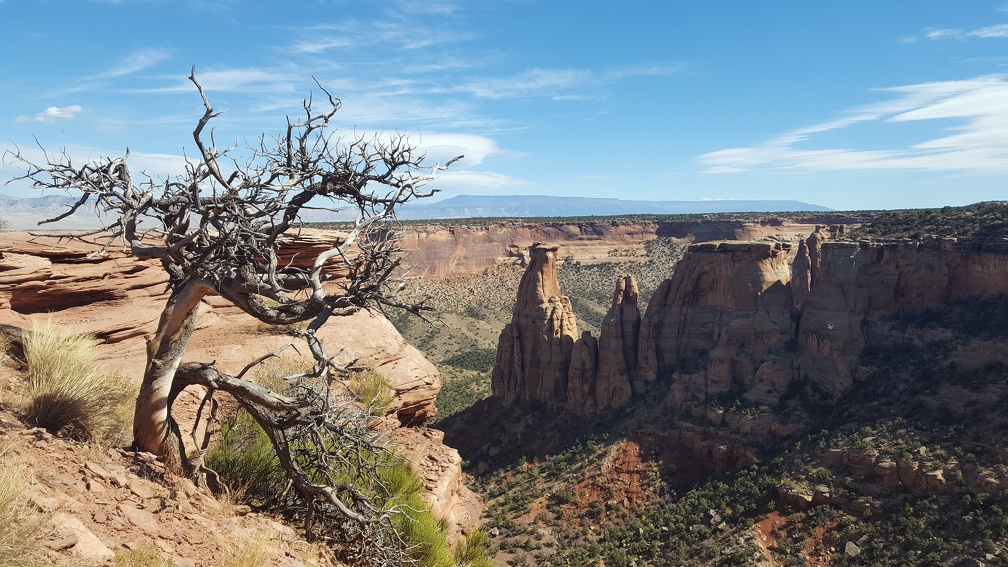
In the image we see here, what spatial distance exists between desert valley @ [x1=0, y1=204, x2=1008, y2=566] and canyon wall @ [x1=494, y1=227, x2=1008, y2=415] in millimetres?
130

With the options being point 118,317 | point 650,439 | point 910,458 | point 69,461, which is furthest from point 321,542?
point 650,439

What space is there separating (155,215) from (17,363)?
4.69 metres

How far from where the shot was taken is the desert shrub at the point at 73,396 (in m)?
8.02

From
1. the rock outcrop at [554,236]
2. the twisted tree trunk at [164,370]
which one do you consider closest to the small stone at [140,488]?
the twisted tree trunk at [164,370]

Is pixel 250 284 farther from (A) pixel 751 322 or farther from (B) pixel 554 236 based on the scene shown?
(B) pixel 554 236

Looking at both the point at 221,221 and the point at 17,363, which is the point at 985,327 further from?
the point at 17,363

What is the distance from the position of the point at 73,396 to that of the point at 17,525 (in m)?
4.10

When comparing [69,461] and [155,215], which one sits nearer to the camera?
[69,461]

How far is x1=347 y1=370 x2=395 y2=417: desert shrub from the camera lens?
13539 mm

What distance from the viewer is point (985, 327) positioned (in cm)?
3334

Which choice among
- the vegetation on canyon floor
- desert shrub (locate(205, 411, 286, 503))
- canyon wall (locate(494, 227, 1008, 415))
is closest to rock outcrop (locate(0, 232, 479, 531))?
desert shrub (locate(205, 411, 286, 503))

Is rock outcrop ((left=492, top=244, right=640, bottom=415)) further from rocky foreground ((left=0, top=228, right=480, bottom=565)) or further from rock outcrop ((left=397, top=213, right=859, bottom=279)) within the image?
rock outcrop ((left=397, top=213, right=859, bottom=279))

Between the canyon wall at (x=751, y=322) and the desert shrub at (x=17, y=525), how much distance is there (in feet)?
128

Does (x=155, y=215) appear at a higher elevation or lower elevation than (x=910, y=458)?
higher
